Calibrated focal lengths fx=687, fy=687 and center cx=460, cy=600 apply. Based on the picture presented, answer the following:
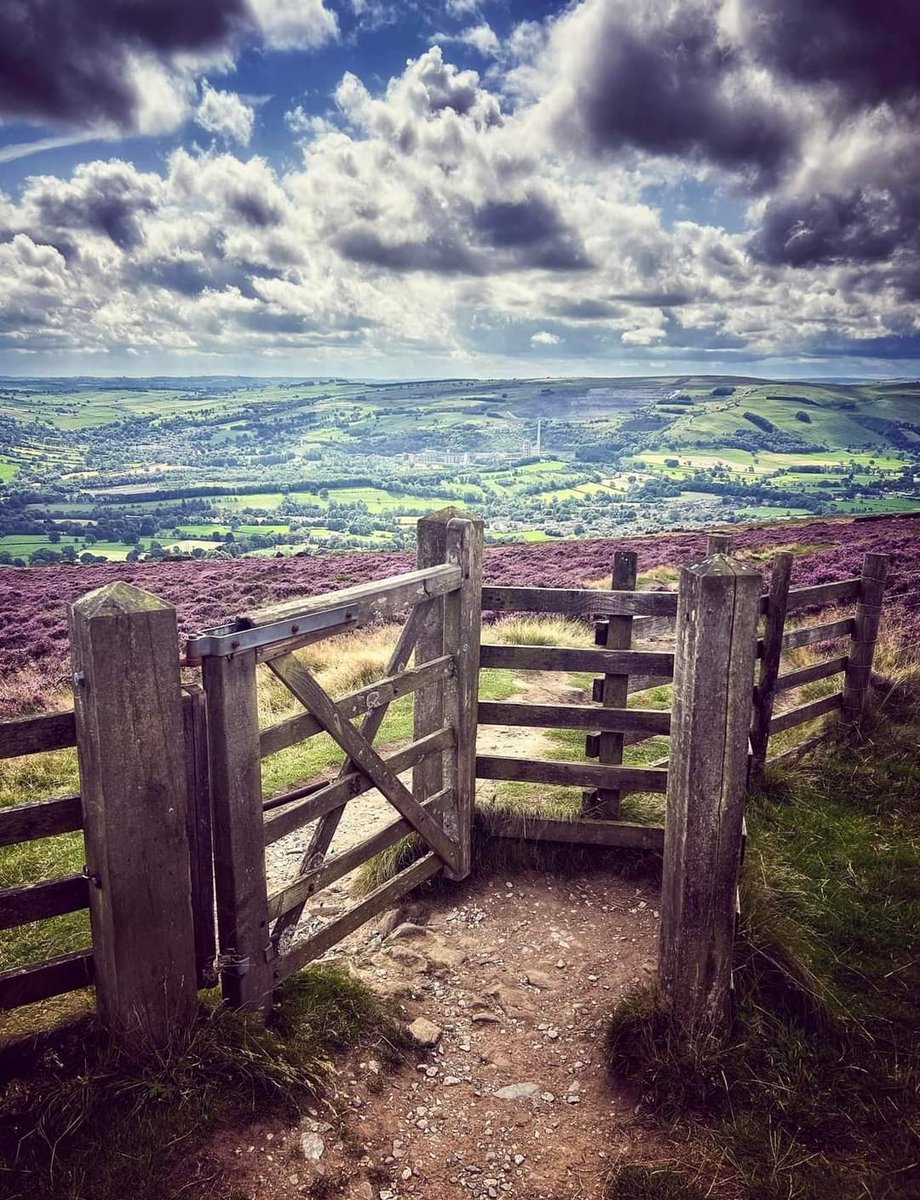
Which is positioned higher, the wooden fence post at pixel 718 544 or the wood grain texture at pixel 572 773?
the wooden fence post at pixel 718 544

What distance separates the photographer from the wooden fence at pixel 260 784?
2.69 metres

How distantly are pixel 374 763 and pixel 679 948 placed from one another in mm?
1889

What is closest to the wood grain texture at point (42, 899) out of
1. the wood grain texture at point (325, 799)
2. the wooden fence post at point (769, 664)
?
the wood grain texture at point (325, 799)

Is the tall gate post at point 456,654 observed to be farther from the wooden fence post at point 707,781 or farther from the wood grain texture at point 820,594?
the wood grain texture at point 820,594

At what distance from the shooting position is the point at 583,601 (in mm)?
5289

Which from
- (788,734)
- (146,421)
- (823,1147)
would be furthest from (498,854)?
(146,421)

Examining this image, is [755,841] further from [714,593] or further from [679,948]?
[714,593]

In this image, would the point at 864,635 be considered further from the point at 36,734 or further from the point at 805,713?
the point at 36,734

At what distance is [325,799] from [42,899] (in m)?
1.36

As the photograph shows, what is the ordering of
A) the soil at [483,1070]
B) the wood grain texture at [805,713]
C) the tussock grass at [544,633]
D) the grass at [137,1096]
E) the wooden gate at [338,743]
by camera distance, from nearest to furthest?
the grass at [137,1096]
the soil at [483,1070]
the wooden gate at [338,743]
the wood grain texture at [805,713]
the tussock grass at [544,633]

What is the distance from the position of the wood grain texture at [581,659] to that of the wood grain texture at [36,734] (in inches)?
124

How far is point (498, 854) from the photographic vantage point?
17.8 ft

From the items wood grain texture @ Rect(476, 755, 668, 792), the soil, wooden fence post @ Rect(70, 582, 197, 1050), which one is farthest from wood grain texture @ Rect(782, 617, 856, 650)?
wooden fence post @ Rect(70, 582, 197, 1050)

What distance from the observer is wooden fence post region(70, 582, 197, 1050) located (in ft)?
8.52
